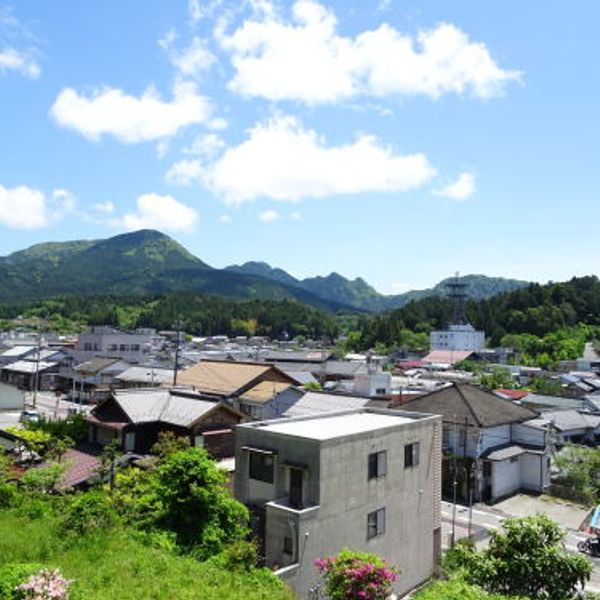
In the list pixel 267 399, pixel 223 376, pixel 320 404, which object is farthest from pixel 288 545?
pixel 223 376

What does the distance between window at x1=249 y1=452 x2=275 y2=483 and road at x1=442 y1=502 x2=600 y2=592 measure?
1152 centimetres

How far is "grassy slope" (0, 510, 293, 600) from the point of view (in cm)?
1130

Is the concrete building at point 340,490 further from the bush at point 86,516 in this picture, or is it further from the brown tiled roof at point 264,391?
the brown tiled roof at point 264,391

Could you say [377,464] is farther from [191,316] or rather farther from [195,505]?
[191,316]

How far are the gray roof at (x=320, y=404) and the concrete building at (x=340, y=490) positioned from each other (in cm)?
1638

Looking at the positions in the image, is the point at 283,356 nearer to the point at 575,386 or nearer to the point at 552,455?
the point at 575,386

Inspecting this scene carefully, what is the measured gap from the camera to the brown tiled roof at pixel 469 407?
120ft

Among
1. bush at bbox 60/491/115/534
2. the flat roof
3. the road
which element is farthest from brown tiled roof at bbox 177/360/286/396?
bush at bbox 60/491/115/534

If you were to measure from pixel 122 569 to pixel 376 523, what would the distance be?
10.2 m

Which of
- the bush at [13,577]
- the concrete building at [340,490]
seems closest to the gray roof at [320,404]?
the concrete building at [340,490]

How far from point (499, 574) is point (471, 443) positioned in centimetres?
2256

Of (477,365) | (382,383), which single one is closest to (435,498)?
(382,383)

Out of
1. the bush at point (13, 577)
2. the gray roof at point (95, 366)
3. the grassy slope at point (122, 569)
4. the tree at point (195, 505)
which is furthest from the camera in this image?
the gray roof at point (95, 366)

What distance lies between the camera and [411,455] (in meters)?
21.9
